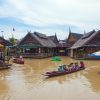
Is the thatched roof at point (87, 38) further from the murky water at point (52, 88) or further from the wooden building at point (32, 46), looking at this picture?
the murky water at point (52, 88)

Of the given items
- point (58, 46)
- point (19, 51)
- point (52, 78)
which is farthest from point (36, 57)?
point (52, 78)

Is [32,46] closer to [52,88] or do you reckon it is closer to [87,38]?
[87,38]

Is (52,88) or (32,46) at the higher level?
(32,46)

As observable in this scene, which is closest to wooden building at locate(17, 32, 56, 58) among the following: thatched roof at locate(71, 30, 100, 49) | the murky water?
thatched roof at locate(71, 30, 100, 49)

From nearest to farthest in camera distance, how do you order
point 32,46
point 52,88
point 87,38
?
point 52,88, point 87,38, point 32,46

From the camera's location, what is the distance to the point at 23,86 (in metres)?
17.0

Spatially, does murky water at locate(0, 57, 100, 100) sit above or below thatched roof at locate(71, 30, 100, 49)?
below

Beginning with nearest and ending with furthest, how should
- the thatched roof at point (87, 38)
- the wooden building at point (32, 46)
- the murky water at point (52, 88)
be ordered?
the murky water at point (52, 88)
the thatched roof at point (87, 38)
the wooden building at point (32, 46)

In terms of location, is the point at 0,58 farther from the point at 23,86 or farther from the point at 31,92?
the point at 31,92

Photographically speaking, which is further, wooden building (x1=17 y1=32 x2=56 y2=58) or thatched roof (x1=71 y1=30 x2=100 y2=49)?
wooden building (x1=17 y1=32 x2=56 y2=58)

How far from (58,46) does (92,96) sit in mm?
48155

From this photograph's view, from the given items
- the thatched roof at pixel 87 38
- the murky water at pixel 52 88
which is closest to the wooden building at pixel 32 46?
the thatched roof at pixel 87 38

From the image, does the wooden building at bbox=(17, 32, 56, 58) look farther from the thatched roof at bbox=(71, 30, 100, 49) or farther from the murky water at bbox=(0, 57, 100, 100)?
the murky water at bbox=(0, 57, 100, 100)

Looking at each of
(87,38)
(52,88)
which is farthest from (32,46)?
(52,88)
